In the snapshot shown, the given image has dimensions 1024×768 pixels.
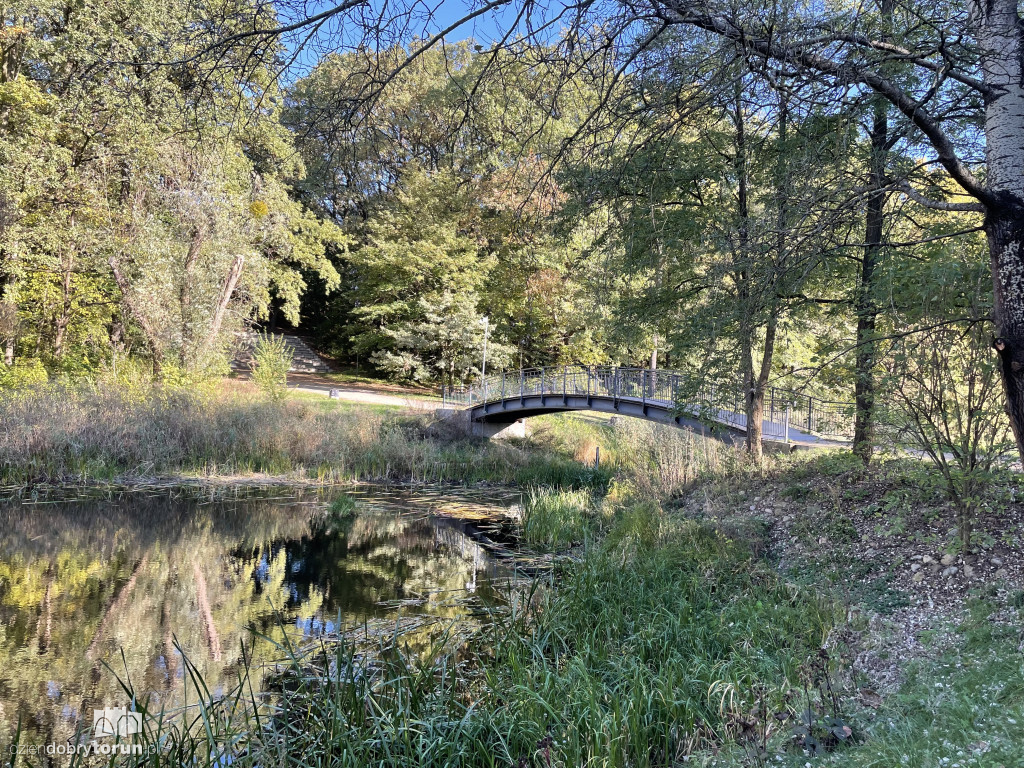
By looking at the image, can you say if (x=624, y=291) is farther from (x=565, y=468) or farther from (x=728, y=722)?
(x=728, y=722)

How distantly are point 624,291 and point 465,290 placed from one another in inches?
709

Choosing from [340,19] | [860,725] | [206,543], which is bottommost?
[206,543]

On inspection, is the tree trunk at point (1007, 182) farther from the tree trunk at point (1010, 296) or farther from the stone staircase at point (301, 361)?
the stone staircase at point (301, 361)

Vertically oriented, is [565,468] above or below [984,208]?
below

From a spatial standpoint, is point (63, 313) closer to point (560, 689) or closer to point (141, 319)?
point (141, 319)

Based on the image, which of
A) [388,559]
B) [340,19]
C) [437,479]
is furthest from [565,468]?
[340,19]

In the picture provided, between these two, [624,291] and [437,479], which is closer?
[624,291]

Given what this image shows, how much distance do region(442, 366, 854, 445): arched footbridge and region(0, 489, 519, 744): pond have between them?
4043 millimetres

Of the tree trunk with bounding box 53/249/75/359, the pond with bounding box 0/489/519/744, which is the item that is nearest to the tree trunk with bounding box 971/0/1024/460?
the pond with bounding box 0/489/519/744

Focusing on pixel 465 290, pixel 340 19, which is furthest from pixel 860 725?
pixel 465 290

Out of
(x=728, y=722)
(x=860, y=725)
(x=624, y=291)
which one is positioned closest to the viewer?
(x=860, y=725)

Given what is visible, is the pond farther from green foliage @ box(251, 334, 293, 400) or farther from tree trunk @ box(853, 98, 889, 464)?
green foliage @ box(251, 334, 293, 400)

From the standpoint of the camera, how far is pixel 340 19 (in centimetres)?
293

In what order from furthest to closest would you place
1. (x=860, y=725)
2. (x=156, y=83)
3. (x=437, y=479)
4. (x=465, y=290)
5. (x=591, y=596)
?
(x=465, y=290) < (x=437, y=479) < (x=591, y=596) < (x=860, y=725) < (x=156, y=83)
